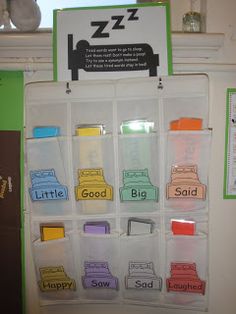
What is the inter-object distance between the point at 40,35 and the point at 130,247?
2.56 feet

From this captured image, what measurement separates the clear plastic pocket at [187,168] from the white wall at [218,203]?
8cm

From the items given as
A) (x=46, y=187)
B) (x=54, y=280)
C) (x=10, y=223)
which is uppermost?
(x=46, y=187)

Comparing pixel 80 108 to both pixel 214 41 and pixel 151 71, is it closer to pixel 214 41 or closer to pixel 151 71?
pixel 151 71

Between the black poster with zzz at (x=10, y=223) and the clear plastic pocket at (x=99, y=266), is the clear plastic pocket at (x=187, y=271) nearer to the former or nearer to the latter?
the clear plastic pocket at (x=99, y=266)

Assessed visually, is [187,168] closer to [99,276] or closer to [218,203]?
[218,203]

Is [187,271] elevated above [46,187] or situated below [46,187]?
below

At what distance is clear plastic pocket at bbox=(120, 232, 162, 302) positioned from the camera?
3.18ft

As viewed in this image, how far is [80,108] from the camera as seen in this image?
3.15 ft

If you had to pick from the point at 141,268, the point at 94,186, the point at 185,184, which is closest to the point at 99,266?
the point at 141,268

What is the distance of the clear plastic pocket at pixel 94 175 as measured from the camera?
0.95 meters

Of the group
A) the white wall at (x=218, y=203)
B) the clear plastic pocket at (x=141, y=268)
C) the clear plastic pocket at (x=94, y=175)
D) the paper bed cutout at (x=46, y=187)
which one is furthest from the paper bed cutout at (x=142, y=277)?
the paper bed cutout at (x=46, y=187)

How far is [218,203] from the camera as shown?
39.6 inches

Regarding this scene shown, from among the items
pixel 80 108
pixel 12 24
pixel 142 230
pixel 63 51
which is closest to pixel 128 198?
pixel 142 230

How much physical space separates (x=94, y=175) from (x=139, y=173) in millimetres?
154
